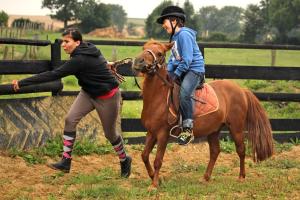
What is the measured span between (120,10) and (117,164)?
195929 millimetres

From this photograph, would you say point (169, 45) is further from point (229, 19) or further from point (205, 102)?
point (229, 19)

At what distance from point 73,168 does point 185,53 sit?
97.0 inches

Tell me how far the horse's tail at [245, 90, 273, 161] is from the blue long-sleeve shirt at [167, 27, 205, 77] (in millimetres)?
1287

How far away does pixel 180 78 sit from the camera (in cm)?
624

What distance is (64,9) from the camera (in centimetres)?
9162

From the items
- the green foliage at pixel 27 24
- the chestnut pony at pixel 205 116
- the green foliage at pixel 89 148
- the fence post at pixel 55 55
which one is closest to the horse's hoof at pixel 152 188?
the chestnut pony at pixel 205 116

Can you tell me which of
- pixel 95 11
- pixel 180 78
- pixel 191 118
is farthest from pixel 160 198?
pixel 95 11

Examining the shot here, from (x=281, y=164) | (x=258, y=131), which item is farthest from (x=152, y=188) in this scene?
(x=281, y=164)

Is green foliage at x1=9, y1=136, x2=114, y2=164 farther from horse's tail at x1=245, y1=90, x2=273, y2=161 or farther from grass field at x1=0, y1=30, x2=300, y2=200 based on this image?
horse's tail at x1=245, y1=90, x2=273, y2=161

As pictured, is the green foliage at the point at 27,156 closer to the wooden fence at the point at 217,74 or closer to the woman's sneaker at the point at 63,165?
the wooden fence at the point at 217,74

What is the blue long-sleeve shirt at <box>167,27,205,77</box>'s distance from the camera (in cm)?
593

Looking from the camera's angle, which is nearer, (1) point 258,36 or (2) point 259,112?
(2) point 259,112

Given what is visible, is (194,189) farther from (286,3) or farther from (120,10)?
(120,10)

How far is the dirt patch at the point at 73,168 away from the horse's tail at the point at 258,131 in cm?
54
